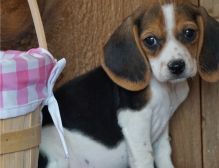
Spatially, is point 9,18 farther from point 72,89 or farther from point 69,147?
point 69,147

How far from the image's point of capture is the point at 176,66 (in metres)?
1.75

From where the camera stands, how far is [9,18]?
2201 mm

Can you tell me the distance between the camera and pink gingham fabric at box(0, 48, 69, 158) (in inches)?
58.4

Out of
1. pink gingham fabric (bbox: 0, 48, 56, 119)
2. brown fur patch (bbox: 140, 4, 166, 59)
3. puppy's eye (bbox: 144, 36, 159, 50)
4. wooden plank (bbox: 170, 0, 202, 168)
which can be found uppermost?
pink gingham fabric (bbox: 0, 48, 56, 119)

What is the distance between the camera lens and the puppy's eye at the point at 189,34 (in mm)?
1843

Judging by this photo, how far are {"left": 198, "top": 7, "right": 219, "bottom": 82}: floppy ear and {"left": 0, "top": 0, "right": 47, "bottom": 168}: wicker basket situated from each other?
2.14ft

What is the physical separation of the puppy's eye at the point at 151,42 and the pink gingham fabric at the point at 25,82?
0.37 metres

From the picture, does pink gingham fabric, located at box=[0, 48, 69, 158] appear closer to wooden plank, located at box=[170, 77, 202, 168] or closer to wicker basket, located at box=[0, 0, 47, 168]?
wicker basket, located at box=[0, 0, 47, 168]

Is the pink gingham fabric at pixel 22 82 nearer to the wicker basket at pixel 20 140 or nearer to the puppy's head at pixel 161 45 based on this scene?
the wicker basket at pixel 20 140

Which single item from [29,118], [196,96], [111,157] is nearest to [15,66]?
[29,118]

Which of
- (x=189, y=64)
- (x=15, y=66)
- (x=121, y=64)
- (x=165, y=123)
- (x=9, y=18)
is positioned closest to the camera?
(x=15, y=66)

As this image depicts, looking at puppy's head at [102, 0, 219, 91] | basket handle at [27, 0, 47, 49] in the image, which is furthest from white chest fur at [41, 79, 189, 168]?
basket handle at [27, 0, 47, 49]

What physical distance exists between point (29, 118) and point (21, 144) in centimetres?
8

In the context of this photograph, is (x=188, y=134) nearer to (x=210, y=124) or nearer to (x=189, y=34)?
(x=210, y=124)
